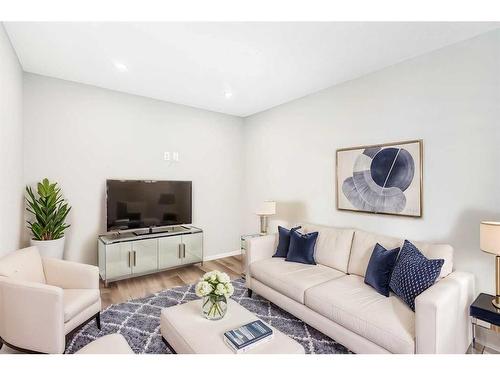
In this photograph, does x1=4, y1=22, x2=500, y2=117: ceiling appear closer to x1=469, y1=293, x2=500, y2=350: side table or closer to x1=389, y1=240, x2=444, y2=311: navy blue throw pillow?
x1=389, y1=240, x2=444, y2=311: navy blue throw pillow

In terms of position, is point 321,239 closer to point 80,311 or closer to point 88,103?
point 80,311

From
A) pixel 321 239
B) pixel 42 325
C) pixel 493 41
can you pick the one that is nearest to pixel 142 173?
pixel 42 325

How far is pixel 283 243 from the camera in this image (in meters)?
3.20

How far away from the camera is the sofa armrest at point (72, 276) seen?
231 centimetres

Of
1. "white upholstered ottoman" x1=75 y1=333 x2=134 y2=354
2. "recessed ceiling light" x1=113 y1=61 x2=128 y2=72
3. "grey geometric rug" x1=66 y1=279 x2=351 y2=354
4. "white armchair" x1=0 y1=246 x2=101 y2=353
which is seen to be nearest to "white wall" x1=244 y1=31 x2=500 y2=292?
"grey geometric rug" x1=66 y1=279 x2=351 y2=354

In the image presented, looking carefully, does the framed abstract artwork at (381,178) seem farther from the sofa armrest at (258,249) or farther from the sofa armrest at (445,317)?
the sofa armrest at (258,249)

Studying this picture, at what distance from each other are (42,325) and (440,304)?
2654 mm

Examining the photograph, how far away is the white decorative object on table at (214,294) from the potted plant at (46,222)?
211 cm

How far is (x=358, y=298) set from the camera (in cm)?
212

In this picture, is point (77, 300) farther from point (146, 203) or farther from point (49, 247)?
point (146, 203)

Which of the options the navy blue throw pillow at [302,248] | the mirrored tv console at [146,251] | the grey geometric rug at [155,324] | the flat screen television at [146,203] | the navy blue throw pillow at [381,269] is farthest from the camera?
the flat screen television at [146,203]

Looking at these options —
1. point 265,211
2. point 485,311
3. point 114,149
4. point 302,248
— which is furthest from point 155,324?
point 485,311

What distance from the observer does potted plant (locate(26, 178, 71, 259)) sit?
290 cm

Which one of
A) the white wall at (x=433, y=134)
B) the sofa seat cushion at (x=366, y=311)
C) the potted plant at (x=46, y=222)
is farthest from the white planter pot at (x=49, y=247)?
the white wall at (x=433, y=134)
